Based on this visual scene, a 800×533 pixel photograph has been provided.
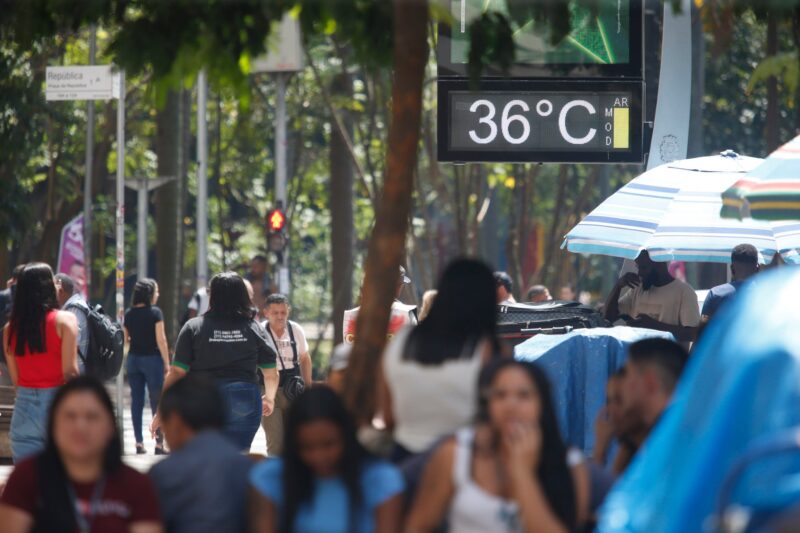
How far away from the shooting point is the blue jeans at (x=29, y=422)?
8648 millimetres

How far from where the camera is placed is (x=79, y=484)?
207 inches

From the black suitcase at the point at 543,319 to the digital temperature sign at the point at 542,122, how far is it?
4.61 feet

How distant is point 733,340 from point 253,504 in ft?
5.46

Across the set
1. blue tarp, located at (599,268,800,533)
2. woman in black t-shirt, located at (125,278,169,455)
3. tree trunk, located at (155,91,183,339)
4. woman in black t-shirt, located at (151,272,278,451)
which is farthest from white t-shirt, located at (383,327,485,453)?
tree trunk, located at (155,91,183,339)

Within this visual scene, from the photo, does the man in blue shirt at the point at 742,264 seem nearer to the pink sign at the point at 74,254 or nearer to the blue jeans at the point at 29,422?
the blue jeans at the point at 29,422

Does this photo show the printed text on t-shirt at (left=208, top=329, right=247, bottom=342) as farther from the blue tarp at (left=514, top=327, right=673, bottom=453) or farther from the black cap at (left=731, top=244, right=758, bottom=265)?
the black cap at (left=731, top=244, right=758, bottom=265)

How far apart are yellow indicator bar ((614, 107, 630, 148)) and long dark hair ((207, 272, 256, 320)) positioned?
3.26 metres

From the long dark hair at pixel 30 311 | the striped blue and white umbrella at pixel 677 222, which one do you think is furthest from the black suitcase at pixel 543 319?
the long dark hair at pixel 30 311

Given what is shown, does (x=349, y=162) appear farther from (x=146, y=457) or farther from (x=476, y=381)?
(x=476, y=381)

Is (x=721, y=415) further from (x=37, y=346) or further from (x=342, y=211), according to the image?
(x=342, y=211)

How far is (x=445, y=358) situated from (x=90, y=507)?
4.35 feet

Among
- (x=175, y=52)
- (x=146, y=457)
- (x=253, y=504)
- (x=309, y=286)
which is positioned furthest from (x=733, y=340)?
(x=309, y=286)

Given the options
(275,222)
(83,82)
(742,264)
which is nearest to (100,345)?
(742,264)

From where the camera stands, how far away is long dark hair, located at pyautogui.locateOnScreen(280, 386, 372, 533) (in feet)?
16.5
